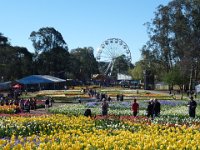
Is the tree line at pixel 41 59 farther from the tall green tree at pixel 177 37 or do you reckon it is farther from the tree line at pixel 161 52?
the tall green tree at pixel 177 37

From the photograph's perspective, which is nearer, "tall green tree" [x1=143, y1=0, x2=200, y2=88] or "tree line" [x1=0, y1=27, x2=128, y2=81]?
"tall green tree" [x1=143, y1=0, x2=200, y2=88]

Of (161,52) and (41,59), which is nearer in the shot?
(161,52)

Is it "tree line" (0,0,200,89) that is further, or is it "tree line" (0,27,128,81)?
"tree line" (0,27,128,81)

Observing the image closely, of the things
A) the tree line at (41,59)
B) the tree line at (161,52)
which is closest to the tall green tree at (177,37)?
the tree line at (161,52)

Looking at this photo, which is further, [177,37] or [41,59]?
[41,59]

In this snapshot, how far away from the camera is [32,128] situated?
16828 mm

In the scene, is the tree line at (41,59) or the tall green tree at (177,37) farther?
the tree line at (41,59)

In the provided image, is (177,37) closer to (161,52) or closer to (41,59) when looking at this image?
(161,52)

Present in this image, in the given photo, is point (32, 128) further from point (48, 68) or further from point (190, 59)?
point (48, 68)

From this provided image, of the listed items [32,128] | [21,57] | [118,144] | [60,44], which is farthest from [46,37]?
[118,144]

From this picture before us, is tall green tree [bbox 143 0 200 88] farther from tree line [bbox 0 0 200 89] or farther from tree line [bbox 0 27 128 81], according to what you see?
tree line [bbox 0 27 128 81]

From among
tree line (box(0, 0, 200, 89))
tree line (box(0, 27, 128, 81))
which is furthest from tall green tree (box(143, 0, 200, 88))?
tree line (box(0, 27, 128, 81))

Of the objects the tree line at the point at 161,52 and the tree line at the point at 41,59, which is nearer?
the tree line at the point at 161,52

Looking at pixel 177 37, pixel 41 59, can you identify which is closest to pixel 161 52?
pixel 177 37
